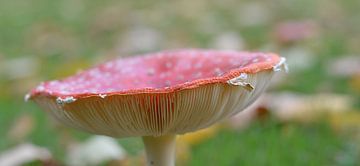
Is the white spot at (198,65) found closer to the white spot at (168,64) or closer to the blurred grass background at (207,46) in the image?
the white spot at (168,64)

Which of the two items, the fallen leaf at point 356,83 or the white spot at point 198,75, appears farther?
the fallen leaf at point 356,83

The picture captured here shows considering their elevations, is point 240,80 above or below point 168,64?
below

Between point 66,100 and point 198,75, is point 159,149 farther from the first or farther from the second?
point 66,100

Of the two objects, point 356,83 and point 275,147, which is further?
point 356,83

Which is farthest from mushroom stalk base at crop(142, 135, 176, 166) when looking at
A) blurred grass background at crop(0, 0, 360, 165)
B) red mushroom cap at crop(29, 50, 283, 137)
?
blurred grass background at crop(0, 0, 360, 165)

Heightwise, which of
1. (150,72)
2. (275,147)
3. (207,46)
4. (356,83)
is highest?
(207,46)

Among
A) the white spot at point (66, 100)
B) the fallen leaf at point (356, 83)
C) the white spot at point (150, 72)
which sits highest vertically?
the fallen leaf at point (356, 83)

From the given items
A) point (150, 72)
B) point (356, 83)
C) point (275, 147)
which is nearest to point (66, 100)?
point (150, 72)

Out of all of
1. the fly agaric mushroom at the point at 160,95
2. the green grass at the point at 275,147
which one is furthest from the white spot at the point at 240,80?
the green grass at the point at 275,147
